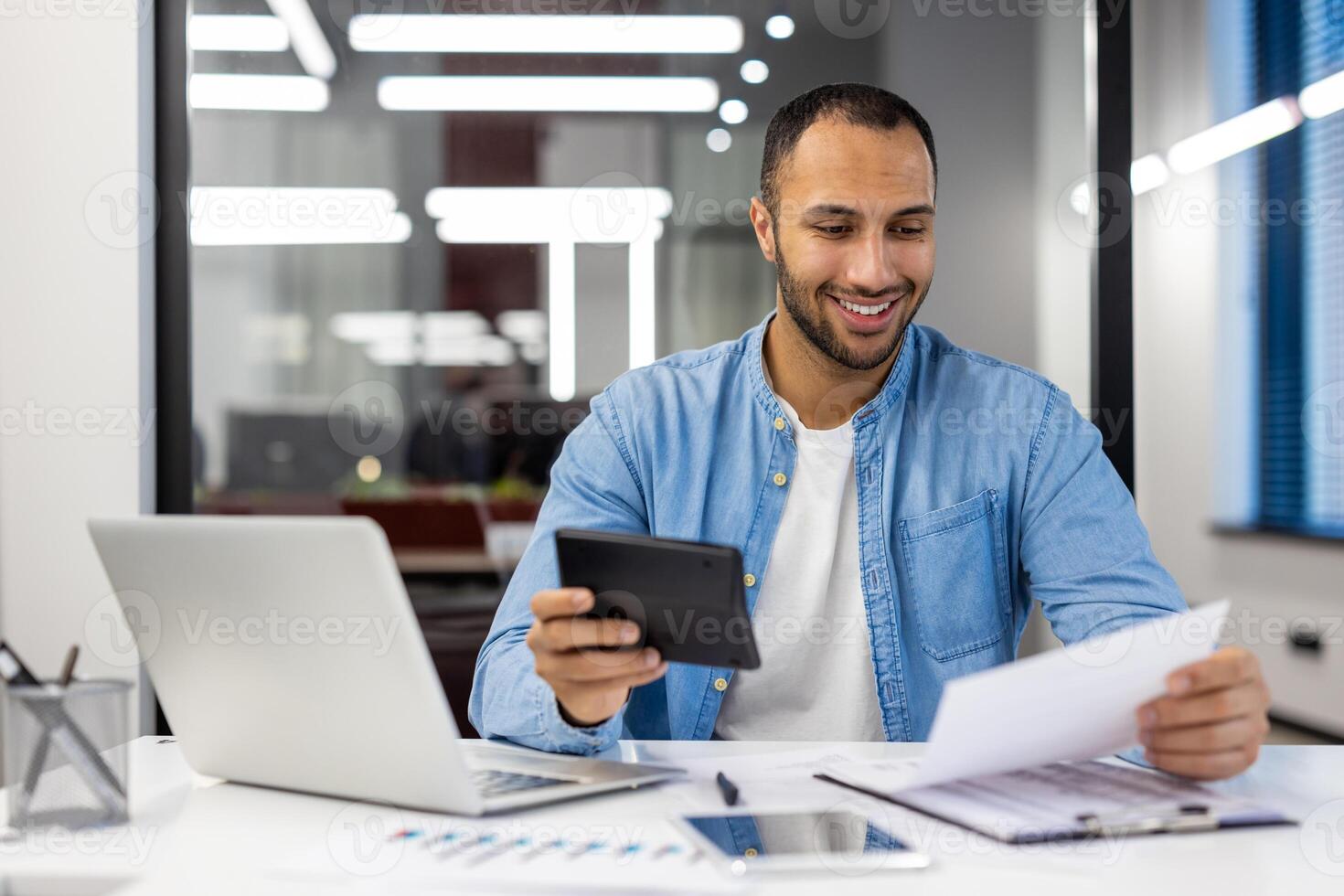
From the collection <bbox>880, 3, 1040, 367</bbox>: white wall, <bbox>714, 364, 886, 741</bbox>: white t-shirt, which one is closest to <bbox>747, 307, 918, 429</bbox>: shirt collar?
<bbox>714, 364, 886, 741</bbox>: white t-shirt

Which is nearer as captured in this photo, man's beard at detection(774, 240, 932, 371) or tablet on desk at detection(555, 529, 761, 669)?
tablet on desk at detection(555, 529, 761, 669)

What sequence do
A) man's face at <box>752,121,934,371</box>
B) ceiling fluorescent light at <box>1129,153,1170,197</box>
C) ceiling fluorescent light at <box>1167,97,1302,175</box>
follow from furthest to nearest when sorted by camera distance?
1. ceiling fluorescent light at <box>1129,153,1170,197</box>
2. ceiling fluorescent light at <box>1167,97,1302,175</box>
3. man's face at <box>752,121,934,371</box>

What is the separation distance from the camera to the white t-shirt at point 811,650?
151 cm

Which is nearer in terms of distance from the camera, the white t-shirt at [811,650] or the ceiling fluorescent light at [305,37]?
the white t-shirt at [811,650]

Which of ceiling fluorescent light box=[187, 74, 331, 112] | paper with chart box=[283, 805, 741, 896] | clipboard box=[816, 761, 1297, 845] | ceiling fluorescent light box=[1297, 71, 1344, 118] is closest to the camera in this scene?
paper with chart box=[283, 805, 741, 896]

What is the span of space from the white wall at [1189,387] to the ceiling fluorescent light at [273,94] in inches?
118

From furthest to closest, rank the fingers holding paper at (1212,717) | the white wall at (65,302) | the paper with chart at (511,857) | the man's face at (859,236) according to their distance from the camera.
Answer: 1. the white wall at (65,302)
2. the man's face at (859,236)
3. the fingers holding paper at (1212,717)
4. the paper with chart at (511,857)

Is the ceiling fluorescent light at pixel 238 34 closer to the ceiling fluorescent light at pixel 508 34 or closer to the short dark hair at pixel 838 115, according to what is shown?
the ceiling fluorescent light at pixel 508 34

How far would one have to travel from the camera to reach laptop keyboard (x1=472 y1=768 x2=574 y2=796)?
3.35 feet

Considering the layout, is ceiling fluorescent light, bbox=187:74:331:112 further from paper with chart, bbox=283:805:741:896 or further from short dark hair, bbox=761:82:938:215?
paper with chart, bbox=283:805:741:896

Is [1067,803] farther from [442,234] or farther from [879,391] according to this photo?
[442,234]

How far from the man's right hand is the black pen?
0.35 feet

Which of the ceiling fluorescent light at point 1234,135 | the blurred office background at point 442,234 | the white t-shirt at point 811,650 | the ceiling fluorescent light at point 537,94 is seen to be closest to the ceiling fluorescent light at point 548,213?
the blurred office background at point 442,234

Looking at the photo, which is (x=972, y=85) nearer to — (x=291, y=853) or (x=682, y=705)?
(x=682, y=705)
